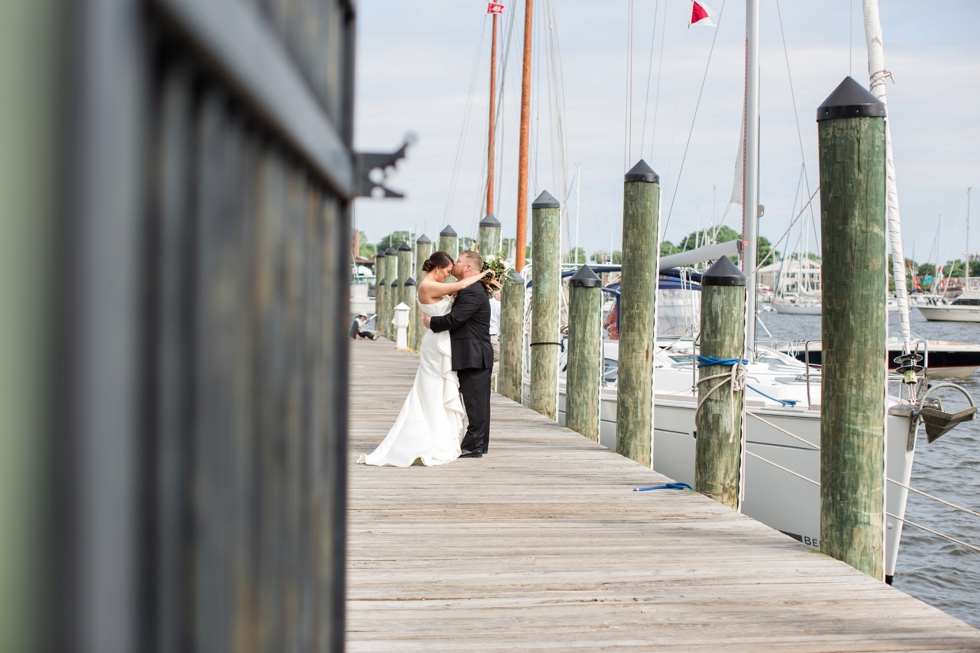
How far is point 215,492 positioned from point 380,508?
15.6ft

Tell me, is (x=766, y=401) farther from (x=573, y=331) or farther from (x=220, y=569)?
(x=220, y=569)

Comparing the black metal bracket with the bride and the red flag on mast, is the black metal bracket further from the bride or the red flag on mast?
the red flag on mast

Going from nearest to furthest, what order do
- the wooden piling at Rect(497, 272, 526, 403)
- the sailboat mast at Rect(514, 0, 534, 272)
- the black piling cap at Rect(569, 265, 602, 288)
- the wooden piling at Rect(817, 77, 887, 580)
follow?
the wooden piling at Rect(817, 77, 887, 580) < the black piling cap at Rect(569, 265, 602, 288) < the wooden piling at Rect(497, 272, 526, 403) < the sailboat mast at Rect(514, 0, 534, 272)

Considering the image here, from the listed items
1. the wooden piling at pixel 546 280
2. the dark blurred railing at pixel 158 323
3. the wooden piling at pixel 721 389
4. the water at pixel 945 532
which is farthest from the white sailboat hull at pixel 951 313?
the dark blurred railing at pixel 158 323

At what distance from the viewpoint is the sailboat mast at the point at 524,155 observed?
15844mm

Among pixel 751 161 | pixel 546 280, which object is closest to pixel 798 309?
pixel 751 161

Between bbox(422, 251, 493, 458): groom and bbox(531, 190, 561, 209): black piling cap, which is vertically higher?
bbox(531, 190, 561, 209): black piling cap

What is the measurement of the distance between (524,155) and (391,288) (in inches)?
268

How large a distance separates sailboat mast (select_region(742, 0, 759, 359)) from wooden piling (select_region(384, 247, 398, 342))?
1099cm

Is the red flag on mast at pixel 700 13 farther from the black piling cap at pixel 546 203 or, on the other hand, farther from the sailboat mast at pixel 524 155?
the black piling cap at pixel 546 203

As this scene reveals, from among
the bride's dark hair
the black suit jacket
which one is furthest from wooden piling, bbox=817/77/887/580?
the bride's dark hair

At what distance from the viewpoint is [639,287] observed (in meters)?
6.72

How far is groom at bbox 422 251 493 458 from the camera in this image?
7.36m

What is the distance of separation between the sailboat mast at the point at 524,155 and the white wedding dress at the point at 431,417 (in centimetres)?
824
